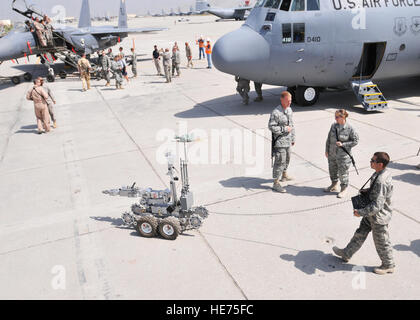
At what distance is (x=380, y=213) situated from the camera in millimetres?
4379

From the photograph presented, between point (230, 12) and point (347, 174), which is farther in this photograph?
point (230, 12)

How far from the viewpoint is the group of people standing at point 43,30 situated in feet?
67.1

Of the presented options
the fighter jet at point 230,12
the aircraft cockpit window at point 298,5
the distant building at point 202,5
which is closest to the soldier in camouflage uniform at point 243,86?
the aircraft cockpit window at point 298,5

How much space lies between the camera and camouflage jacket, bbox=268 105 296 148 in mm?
6730

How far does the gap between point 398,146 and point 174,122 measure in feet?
22.2

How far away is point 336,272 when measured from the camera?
15.8ft

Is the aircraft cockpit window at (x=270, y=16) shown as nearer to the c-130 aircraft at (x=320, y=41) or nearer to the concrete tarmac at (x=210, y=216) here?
the c-130 aircraft at (x=320, y=41)

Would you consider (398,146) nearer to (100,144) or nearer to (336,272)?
(336,272)

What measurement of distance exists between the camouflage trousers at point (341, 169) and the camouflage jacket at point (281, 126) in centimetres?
90

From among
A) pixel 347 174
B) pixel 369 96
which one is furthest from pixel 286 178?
pixel 369 96

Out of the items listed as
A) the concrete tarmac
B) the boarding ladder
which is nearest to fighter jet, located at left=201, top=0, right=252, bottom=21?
the boarding ladder

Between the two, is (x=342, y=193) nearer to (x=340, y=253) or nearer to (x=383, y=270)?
(x=340, y=253)

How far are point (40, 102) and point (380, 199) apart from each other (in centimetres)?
1060

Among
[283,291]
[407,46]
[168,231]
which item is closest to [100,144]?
[168,231]
